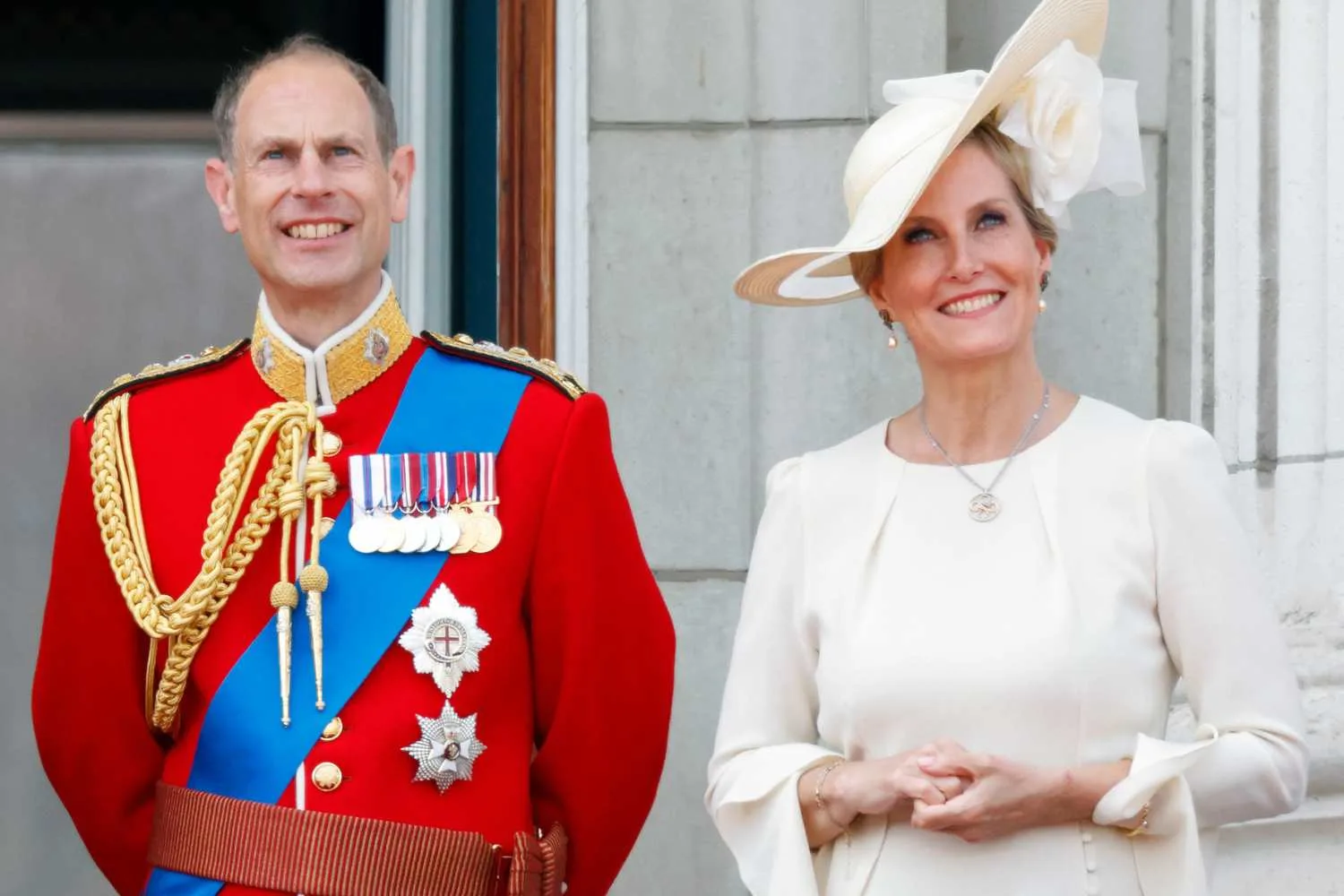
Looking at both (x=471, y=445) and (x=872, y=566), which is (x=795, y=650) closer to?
(x=872, y=566)

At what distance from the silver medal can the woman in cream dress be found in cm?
32

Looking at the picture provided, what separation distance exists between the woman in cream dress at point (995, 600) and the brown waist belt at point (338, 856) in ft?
1.01

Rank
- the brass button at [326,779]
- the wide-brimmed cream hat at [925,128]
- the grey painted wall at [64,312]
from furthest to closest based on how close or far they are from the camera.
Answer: the grey painted wall at [64,312]
the brass button at [326,779]
the wide-brimmed cream hat at [925,128]

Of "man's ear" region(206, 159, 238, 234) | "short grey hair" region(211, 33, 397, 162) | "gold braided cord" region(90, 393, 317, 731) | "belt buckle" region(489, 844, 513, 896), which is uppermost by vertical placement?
"short grey hair" region(211, 33, 397, 162)

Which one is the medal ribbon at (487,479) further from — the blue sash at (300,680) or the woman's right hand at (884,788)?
the woman's right hand at (884,788)

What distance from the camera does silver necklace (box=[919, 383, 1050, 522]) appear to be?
3010 mm

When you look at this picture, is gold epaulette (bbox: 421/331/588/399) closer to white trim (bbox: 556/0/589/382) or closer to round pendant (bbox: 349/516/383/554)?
round pendant (bbox: 349/516/383/554)

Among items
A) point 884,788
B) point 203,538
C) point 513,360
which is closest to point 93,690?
point 203,538

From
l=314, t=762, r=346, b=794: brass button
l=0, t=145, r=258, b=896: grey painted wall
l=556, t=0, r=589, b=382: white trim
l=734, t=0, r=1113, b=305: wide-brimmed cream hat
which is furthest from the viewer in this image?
l=0, t=145, r=258, b=896: grey painted wall

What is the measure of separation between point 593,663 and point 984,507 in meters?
0.59

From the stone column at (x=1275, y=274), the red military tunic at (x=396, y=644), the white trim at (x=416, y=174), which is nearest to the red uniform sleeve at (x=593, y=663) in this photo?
the red military tunic at (x=396, y=644)

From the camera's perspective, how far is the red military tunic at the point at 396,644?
3199 millimetres

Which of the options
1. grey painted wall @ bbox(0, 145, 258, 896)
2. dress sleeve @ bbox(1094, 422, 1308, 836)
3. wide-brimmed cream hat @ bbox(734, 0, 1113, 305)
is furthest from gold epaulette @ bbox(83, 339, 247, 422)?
grey painted wall @ bbox(0, 145, 258, 896)

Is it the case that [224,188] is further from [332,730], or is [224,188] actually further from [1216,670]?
[1216,670]
